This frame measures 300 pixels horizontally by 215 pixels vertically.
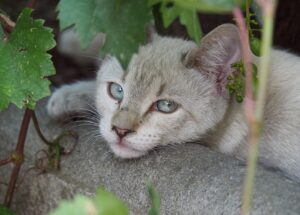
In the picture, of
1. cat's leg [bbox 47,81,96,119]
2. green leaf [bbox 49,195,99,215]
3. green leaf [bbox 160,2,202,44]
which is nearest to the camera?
green leaf [bbox 49,195,99,215]

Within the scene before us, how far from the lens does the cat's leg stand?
235 cm

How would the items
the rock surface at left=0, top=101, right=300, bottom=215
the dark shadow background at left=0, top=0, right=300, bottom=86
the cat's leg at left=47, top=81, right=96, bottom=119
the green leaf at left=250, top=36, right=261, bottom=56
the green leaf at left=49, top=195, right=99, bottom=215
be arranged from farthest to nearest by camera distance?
the dark shadow background at left=0, top=0, right=300, bottom=86 → the cat's leg at left=47, top=81, right=96, bottom=119 → the green leaf at left=250, top=36, right=261, bottom=56 → the rock surface at left=0, top=101, right=300, bottom=215 → the green leaf at left=49, top=195, right=99, bottom=215

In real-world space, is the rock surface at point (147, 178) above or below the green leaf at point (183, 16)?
below

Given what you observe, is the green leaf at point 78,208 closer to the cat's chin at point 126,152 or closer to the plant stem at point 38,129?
the cat's chin at point 126,152

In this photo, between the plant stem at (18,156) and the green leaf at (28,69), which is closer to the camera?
the green leaf at (28,69)

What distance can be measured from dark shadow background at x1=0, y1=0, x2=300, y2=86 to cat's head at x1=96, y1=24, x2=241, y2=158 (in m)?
0.16

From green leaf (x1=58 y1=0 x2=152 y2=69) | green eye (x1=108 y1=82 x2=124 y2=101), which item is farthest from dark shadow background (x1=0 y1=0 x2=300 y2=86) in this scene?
green leaf (x1=58 y1=0 x2=152 y2=69)

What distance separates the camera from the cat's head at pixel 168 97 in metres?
1.96

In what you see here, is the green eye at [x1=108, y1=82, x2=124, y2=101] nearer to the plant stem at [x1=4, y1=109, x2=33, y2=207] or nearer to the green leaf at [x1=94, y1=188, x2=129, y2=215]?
the plant stem at [x1=4, y1=109, x2=33, y2=207]

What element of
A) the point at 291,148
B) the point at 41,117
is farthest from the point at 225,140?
the point at 41,117

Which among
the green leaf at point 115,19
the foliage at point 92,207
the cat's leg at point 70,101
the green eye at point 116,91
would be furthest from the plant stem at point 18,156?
the foliage at point 92,207

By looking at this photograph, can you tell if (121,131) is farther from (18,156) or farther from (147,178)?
(18,156)

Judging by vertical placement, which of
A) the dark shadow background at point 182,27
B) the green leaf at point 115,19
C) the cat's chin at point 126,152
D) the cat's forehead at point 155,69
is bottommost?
the dark shadow background at point 182,27

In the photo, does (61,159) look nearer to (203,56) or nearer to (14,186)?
(14,186)
